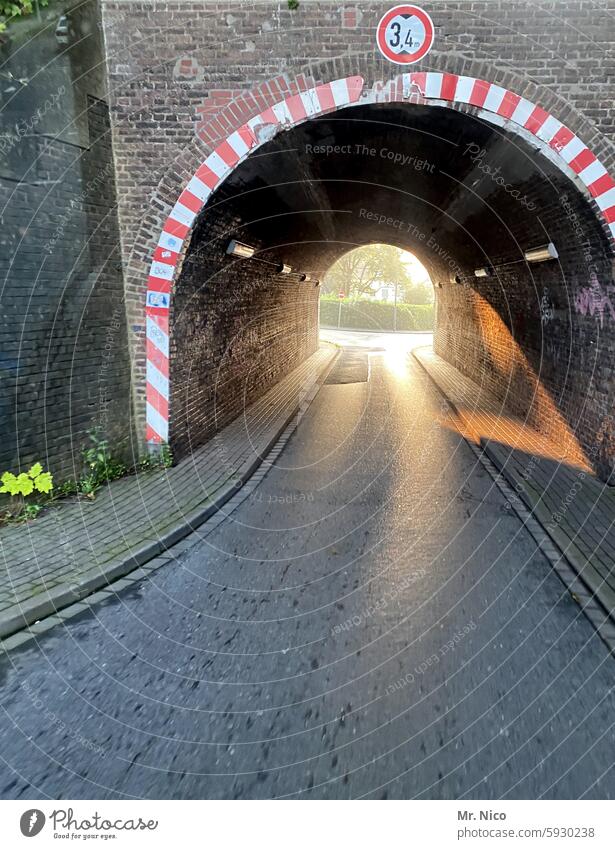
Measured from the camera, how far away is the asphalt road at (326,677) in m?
3.08

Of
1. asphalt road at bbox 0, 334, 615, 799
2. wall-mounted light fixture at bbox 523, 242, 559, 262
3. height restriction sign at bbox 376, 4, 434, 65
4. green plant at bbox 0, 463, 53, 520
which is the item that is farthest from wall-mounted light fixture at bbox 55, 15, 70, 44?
wall-mounted light fixture at bbox 523, 242, 559, 262

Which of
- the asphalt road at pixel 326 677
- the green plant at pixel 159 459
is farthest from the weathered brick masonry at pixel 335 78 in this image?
the asphalt road at pixel 326 677

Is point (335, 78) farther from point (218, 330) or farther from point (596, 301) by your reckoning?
point (596, 301)

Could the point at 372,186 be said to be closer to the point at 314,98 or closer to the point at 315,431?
the point at 314,98

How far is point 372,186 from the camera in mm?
11055

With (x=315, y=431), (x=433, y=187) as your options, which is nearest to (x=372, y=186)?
(x=433, y=187)

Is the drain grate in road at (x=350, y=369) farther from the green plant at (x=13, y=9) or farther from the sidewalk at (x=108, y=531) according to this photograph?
Result: the green plant at (x=13, y=9)

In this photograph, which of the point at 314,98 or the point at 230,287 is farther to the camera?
the point at 230,287

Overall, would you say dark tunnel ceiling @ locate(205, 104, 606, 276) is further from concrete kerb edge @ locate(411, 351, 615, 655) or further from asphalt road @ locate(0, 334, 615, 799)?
asphalt road @ locate(0, 334, 615, 799)

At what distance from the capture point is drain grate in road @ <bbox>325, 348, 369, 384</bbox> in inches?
671

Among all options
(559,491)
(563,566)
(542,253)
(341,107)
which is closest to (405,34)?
(341,107)

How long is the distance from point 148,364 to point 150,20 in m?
4.47

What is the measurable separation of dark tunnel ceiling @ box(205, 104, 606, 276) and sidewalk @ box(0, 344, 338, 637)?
3.83 meters

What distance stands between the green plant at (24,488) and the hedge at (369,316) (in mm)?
43584
